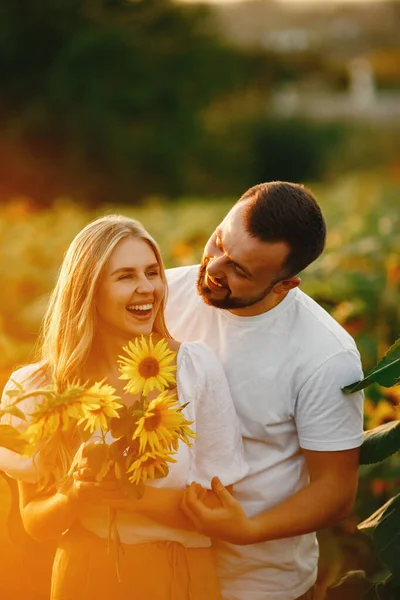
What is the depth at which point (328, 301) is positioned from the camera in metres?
4.88

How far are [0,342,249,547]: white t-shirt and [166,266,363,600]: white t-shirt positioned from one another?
0.10 meters

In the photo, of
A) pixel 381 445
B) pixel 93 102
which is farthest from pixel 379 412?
pixel 93 102

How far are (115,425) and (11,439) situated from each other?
259mm

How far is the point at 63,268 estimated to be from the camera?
279cm

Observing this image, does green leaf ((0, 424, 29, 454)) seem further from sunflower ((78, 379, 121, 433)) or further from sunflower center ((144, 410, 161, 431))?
sunflower center ((144, 410, 161, 431))

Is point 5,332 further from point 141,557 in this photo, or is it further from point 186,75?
point 186,75

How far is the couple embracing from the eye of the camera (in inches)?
106

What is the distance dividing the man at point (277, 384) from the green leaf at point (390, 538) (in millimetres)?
187

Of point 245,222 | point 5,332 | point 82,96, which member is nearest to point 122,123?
point 82,96

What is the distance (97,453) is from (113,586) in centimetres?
61

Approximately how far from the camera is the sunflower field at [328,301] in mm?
3709

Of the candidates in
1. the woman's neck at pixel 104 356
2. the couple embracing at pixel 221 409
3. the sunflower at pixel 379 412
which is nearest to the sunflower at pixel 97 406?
A: the couple embracing at pixel 221 409

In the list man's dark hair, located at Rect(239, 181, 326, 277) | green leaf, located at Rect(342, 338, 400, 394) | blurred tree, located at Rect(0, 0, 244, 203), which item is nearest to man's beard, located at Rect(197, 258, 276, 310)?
man's dark hair, located at Rect(239, 181, 326, 277)

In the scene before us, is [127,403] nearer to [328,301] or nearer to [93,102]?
[328,301]
